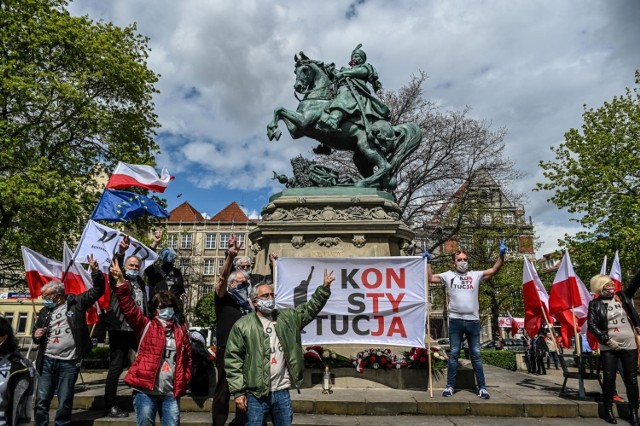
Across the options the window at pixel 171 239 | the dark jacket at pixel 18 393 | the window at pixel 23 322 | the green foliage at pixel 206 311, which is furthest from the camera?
the window at pixel 23 322

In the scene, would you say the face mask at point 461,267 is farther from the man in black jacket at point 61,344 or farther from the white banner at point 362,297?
the man in black jacket at point 61,344

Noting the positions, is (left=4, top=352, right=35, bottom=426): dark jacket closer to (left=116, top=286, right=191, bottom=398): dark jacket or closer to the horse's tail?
(left=116, top=286, right=191, bottom=398): dark jacket

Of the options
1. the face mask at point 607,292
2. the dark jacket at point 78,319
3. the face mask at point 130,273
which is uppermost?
the face mask at point 130,273

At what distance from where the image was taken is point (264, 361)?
3.87 metres

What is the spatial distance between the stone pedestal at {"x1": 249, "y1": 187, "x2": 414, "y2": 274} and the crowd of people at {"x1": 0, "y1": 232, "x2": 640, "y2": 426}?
2285 millimetres

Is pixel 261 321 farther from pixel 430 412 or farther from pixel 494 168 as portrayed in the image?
pixel 494 168

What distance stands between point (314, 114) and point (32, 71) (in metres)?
11.0

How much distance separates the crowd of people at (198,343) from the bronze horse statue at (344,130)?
4.35 metres

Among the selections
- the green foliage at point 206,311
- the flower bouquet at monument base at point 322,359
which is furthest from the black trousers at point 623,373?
the green foliage at point 206,311

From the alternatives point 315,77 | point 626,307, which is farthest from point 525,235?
point 626,307

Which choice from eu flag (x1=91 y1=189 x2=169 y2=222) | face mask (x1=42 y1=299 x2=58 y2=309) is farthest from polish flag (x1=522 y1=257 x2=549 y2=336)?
face mask (x1=42 y1=299 x2=58 y2=309)

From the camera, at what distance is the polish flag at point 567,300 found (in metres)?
7.64

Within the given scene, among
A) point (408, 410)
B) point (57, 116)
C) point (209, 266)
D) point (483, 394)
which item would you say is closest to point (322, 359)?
point (408, 410)

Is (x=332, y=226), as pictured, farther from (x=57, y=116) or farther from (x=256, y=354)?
(x=57, y=116)
